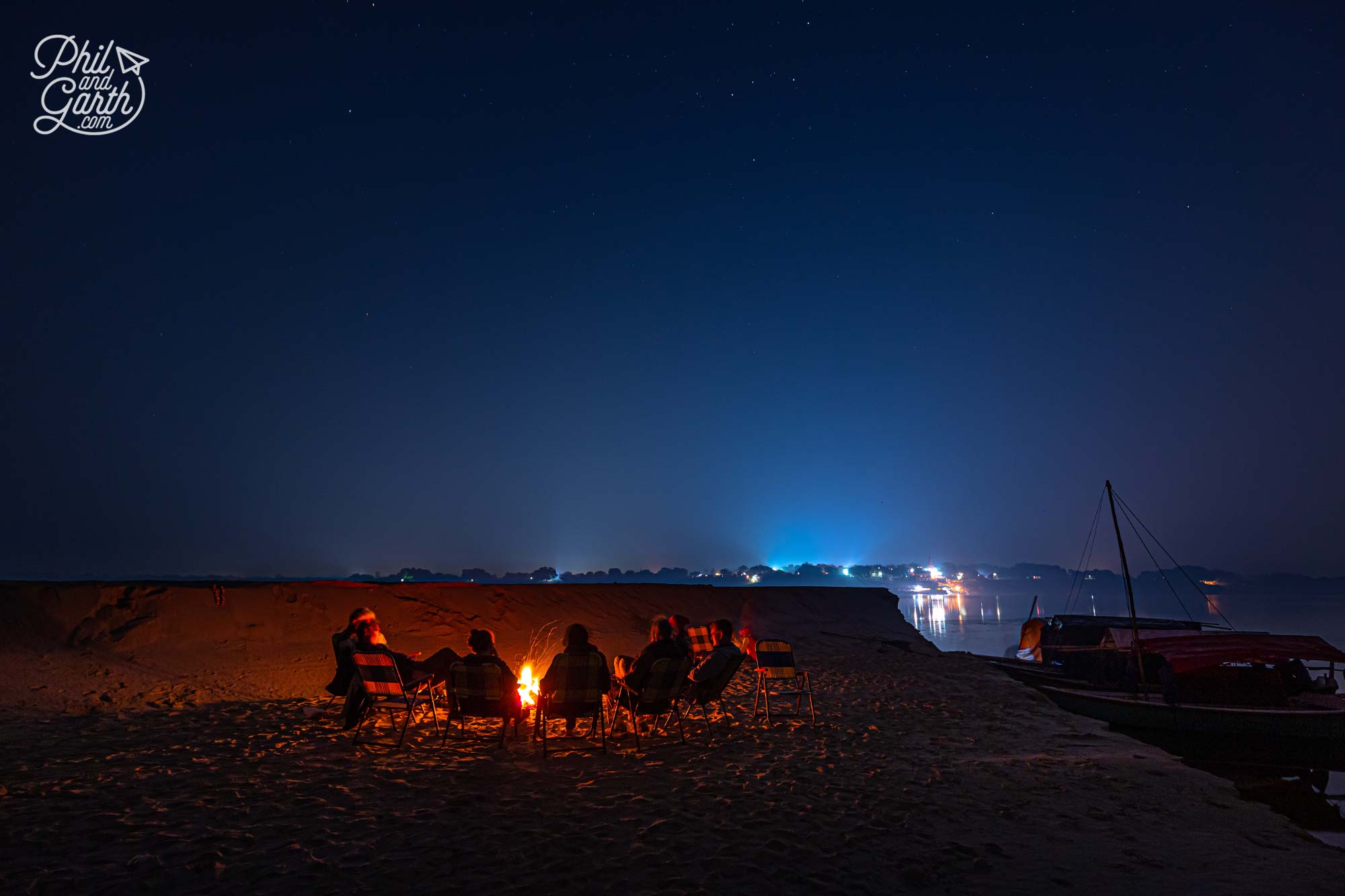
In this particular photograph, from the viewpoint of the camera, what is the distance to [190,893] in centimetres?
370

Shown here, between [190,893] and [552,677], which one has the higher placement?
[552,677]

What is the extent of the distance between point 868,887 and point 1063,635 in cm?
1908

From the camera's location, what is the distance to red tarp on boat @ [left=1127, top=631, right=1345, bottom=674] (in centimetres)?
1199

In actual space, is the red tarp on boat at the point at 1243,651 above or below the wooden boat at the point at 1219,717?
above

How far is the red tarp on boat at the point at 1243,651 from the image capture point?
1199cm

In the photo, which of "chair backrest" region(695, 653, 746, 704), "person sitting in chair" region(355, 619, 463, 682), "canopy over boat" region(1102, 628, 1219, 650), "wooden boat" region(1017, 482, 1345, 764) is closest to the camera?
"person sitting in chair" region(355, 619, 463, 682)

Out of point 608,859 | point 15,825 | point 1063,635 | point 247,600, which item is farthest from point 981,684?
point 247,600

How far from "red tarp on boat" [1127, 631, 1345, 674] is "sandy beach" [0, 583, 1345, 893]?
364cm

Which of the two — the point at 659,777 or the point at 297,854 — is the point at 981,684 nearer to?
the point at 659,777

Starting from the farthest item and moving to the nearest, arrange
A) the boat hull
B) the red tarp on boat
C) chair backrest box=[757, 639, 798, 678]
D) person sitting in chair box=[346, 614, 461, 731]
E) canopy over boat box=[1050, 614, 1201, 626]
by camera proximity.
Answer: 1. canopy over boat box=[1050, 614, 1201, 626]
2. the red tarp on boat
3. the boat hull
4. chair backrest box=[757, 639, 798, 678]
5. person sitting in chair box=[346, 614, 461, 731]

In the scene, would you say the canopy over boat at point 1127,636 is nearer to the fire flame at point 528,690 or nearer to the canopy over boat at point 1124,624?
the canopy over boat at point 1124,624

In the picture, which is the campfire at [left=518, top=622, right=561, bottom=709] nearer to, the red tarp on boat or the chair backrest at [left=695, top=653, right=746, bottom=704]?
the chair backrest at [left=695, top=653, right=746, bottom=704]

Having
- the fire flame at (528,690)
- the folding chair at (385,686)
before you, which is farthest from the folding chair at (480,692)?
the fire flame at (528,690)

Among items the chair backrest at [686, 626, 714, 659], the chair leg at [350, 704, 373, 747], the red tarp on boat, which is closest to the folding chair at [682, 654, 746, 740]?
the chair leg at [350, 704, 373, 747]
